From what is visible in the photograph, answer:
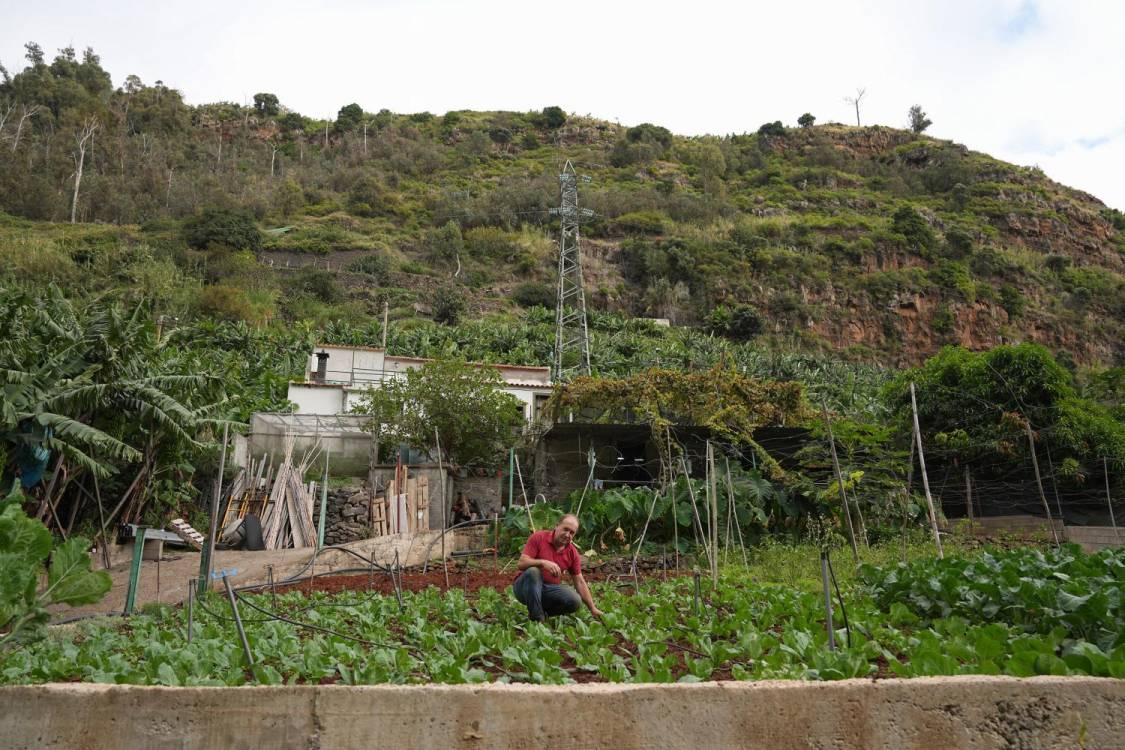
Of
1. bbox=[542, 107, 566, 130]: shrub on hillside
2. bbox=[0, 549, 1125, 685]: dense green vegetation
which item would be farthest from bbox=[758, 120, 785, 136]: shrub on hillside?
bbox=[0, 549, 1125, 685]: dense green vegetation

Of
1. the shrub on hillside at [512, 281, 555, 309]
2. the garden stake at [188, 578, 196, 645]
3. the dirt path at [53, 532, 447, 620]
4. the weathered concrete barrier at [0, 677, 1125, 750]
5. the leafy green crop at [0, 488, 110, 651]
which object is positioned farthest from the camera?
the shrub on hillside at [512, 281, 555, 309]

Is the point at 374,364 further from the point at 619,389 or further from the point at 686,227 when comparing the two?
the point at 686,227

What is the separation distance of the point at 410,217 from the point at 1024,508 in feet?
197

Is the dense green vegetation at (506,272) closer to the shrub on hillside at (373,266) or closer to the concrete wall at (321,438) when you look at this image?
the shrub on hillside at (373,266)

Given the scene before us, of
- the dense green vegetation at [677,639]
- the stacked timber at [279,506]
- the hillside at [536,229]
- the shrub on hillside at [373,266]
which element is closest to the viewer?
the dense green vegetation at [677,639]

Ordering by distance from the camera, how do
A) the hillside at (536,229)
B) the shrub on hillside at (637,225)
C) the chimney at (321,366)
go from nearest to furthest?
1. the chimney at (321,366)
2. the hillside at (536,229)
3. the shrub on hillside at (637,225)

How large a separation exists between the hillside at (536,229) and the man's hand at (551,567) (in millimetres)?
36466

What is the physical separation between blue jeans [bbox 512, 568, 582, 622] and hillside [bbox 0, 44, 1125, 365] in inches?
1430

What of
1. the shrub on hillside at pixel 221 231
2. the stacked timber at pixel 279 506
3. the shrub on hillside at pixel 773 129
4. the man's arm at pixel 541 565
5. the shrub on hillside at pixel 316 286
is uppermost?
the shrub on hillside at pixel 773 129

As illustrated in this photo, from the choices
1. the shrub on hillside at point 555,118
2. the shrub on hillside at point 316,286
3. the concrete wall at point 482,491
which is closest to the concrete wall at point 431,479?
the concrete wall at point 482,491

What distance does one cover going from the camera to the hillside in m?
52.2

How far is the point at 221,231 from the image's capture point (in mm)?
54562

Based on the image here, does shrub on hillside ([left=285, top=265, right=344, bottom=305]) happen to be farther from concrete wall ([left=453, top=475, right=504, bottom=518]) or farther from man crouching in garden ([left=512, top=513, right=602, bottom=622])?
man crouching in garden ([left=512, top=513, right=602, bottom=622])

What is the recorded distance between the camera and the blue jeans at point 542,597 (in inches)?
273
